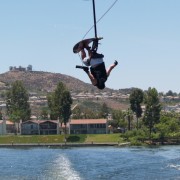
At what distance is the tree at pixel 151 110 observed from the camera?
143500mm

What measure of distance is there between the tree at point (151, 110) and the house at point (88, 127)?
2321 centimetres

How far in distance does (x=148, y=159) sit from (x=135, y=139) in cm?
4743

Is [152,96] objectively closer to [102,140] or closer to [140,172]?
[102,140]

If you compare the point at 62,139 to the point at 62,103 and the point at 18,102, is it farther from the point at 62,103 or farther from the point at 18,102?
the point at 18,102

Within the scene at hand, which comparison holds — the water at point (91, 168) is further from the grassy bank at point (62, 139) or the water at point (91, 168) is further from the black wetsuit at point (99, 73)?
the black wetsuit at point (99, 73)

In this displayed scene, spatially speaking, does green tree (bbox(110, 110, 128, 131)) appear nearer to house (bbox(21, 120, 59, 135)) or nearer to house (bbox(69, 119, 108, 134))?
house (bbox(69, 119, 108, 134))

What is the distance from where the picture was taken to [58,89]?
503 feet

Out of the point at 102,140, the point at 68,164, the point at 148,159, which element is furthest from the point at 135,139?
the point at 68,164

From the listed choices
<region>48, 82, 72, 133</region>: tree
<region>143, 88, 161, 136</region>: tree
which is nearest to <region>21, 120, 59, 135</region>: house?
<region>48, 82, 72, 133</region>: tree

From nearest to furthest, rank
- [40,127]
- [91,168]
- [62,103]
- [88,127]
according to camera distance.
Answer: [91,168], [62,103], [40,127], [88,127]

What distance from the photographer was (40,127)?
16500cm

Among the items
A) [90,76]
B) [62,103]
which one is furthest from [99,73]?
[62,103]

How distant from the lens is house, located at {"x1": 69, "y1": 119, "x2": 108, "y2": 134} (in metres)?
164

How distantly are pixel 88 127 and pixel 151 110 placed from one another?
92.5 feet
